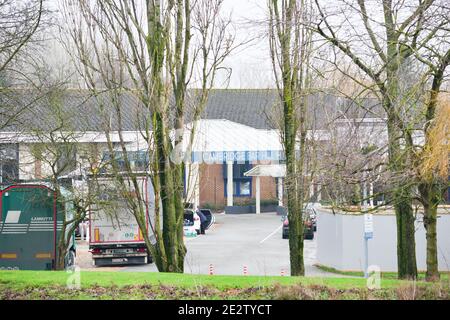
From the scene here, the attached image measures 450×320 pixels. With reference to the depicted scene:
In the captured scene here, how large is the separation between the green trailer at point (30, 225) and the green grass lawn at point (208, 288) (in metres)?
11.6

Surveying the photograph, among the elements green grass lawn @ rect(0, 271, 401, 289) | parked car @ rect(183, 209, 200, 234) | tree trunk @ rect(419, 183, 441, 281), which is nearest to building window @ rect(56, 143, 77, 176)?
green grass lawn @ rect(0, 271, 401, 289)

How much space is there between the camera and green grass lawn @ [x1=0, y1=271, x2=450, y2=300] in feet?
36.2

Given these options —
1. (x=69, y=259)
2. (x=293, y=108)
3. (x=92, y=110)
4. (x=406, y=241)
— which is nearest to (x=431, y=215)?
(x=406, y=241)

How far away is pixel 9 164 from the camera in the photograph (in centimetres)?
2317

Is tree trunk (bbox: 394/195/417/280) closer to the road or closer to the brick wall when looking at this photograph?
the road

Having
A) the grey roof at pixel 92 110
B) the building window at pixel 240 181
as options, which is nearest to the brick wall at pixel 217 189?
the building window at pixel 240 181

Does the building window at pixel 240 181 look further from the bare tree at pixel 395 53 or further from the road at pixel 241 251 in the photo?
the bare tree at pixel 395 53

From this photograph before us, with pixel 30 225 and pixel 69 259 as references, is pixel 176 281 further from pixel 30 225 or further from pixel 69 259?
pixel 69 259

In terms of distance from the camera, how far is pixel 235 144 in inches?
2037

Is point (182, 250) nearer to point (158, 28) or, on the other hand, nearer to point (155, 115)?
point (155, 115)

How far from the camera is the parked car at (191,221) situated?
4538 cm

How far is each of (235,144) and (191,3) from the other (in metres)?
35.1

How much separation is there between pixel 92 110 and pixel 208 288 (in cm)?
1233

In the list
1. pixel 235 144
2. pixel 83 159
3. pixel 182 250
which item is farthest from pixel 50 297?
pixel 235 144
